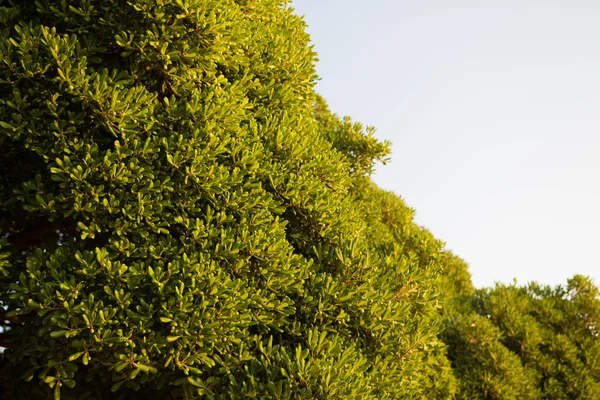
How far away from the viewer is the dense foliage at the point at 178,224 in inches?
253

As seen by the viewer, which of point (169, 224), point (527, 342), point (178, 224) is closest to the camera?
point (169, 224)

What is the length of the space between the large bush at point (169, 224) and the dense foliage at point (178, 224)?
26mm

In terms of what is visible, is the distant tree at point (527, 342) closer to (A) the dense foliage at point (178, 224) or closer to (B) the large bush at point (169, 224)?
(A) the dense foliage at point (178, 224)

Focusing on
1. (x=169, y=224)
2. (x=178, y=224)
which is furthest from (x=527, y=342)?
(x=169, y=224)

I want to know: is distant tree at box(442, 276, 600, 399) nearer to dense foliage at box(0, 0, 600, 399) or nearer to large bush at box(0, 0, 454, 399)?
dense foliage at box(0, 0, 600, 399)

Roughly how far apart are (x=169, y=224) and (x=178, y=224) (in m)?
0.28

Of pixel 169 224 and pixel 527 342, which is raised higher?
pixel 527 342

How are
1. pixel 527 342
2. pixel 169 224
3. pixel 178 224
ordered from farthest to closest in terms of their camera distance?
pixel 527 342 < pixel 178 224 < pixel 169 224

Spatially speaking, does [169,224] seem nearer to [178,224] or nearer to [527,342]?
[178,224]

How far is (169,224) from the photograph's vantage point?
22.4ft

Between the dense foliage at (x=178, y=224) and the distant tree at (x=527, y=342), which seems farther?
the distant tree at (x=527, y=342)

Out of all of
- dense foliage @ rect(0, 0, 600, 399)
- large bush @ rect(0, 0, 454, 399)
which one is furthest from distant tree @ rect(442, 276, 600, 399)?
large bush @ rect(0, 0, 454, 399)

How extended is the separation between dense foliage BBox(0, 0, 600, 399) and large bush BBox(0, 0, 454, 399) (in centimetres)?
3

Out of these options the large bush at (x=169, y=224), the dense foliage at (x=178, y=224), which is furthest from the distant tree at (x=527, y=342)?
the large bush at (x=169, y=224)
